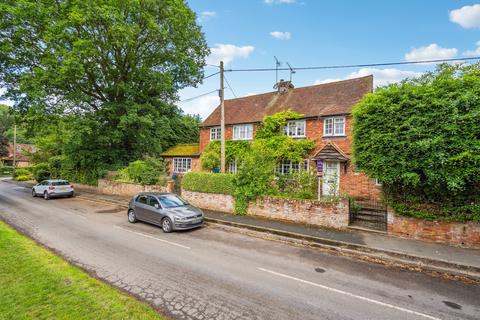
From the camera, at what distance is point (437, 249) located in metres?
8.46

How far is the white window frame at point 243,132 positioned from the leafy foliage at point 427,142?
1162cm

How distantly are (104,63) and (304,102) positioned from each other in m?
17.9

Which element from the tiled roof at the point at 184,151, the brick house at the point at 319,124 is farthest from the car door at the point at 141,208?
the tiled roof at the point at 184,151

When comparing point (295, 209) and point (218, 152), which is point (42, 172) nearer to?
point (218, 152)

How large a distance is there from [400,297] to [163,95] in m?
24.3

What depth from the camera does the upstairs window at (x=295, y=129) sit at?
18.7 meters

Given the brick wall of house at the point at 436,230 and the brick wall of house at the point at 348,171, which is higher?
the brick wall of house at the point at 348,171

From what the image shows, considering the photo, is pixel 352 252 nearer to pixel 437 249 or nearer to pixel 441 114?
pixel 437 249

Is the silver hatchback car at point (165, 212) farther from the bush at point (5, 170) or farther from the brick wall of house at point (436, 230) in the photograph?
the bush at point (5, 170)

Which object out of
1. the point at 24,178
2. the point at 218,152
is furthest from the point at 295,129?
the point at 24,178

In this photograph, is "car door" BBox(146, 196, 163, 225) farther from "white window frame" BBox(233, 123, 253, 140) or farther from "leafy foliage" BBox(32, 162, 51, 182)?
"leafy foliage" BBox(32, 162, 51, 182)

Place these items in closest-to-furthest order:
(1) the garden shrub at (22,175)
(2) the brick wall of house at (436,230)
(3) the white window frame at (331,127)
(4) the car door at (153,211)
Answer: (2) the brick wall of house at (436,230) < (4) the car door at (153,211) < (3) the white window frame at (331,127) < (1) the garden shrub at (22,175)

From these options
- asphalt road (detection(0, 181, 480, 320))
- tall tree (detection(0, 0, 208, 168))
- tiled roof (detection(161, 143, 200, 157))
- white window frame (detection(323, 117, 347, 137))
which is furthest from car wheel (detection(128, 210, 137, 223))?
white window frame (detection(323, 117, 347, 137))

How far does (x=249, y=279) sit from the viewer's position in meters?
6.27
